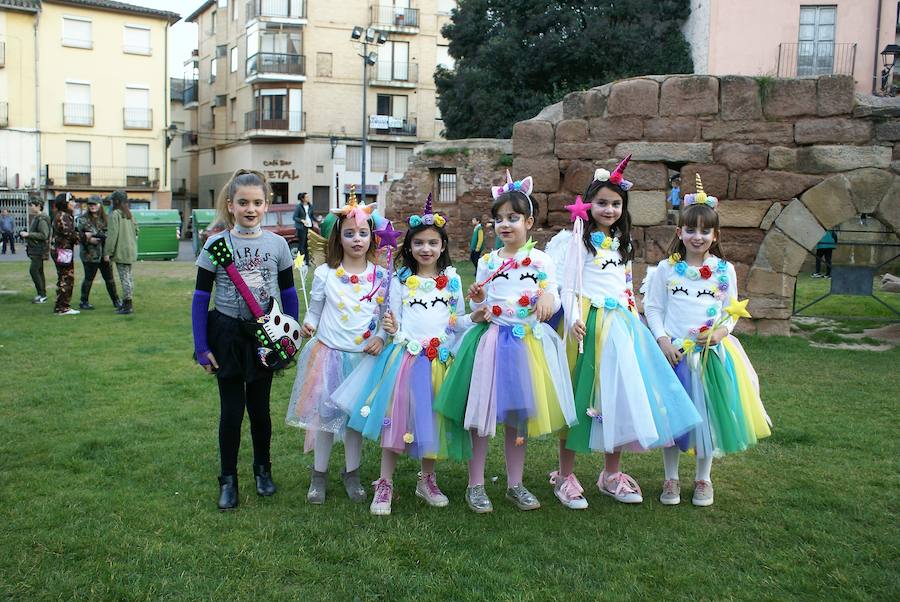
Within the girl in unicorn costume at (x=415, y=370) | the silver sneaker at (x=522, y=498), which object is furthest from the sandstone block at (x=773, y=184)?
the silver sneaker at (x=522, y=498)

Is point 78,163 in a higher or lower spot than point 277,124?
lower

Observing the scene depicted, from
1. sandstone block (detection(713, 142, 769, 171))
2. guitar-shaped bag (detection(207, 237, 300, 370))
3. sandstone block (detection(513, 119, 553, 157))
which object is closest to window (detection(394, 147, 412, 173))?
sandstone block (detection(513, 119, 553, 157))

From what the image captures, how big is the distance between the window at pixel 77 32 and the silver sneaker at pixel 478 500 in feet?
131

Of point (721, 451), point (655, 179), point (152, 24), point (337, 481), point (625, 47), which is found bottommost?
point (337, 481)

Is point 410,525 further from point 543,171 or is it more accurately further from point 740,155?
point 740,155

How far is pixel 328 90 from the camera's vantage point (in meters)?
40.6

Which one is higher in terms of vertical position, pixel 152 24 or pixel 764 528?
pixel 152 24

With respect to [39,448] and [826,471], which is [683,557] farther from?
[39,448]

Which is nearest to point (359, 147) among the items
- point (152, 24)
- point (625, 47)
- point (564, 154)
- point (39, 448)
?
point (152, 24)

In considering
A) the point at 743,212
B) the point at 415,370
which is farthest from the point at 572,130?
the point at 415,370

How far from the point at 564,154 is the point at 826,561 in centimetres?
695

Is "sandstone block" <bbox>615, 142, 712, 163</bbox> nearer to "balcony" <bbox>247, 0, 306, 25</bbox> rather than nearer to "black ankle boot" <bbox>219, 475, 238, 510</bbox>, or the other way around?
"black ankle boot" <bbox>219, 475, 238, 510</bbox>

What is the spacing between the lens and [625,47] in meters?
27.0

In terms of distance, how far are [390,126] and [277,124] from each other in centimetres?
529
